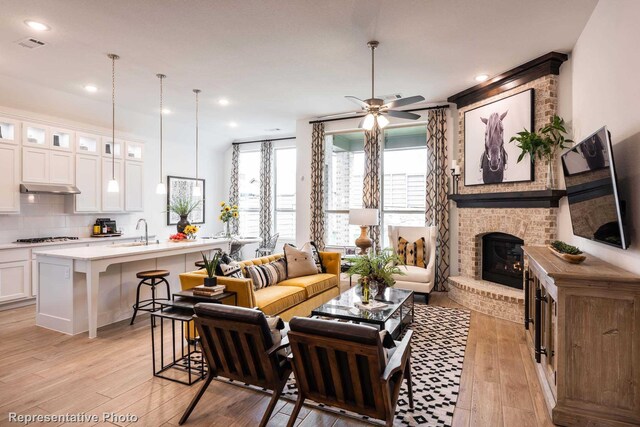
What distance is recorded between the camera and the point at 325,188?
7.22 m

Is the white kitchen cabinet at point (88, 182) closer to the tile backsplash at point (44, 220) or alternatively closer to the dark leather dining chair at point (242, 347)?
the tile backsplash at point (44, 220)

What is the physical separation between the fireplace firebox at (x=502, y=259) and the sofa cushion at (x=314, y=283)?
231 centimetres

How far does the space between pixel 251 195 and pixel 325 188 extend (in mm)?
2564

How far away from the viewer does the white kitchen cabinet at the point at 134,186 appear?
6797mm

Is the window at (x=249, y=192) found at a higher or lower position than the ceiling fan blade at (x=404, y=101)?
lower

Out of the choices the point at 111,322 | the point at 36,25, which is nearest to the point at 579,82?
the point at 36,25

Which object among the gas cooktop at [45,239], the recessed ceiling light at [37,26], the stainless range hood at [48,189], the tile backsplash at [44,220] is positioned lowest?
the gas cooktop at [45,239]

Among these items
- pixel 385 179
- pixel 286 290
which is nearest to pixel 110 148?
pixel 286 290

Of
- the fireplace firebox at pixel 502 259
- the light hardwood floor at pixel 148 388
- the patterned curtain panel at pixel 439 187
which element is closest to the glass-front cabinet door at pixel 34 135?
the light hardwood floor at pixel 148 388

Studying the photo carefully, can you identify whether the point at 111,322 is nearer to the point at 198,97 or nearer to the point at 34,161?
the point at 34,161

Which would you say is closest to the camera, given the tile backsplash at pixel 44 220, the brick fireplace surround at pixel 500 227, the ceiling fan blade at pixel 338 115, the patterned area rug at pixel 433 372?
the patterned area rug at pixel 433 372

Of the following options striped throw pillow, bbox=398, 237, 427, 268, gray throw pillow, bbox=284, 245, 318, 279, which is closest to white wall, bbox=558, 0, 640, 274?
striped throw pillow, bbox=398, 237, 427, 268

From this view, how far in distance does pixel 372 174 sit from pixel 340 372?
496 cm

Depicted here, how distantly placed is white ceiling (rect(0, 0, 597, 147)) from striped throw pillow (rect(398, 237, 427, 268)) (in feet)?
7.74
